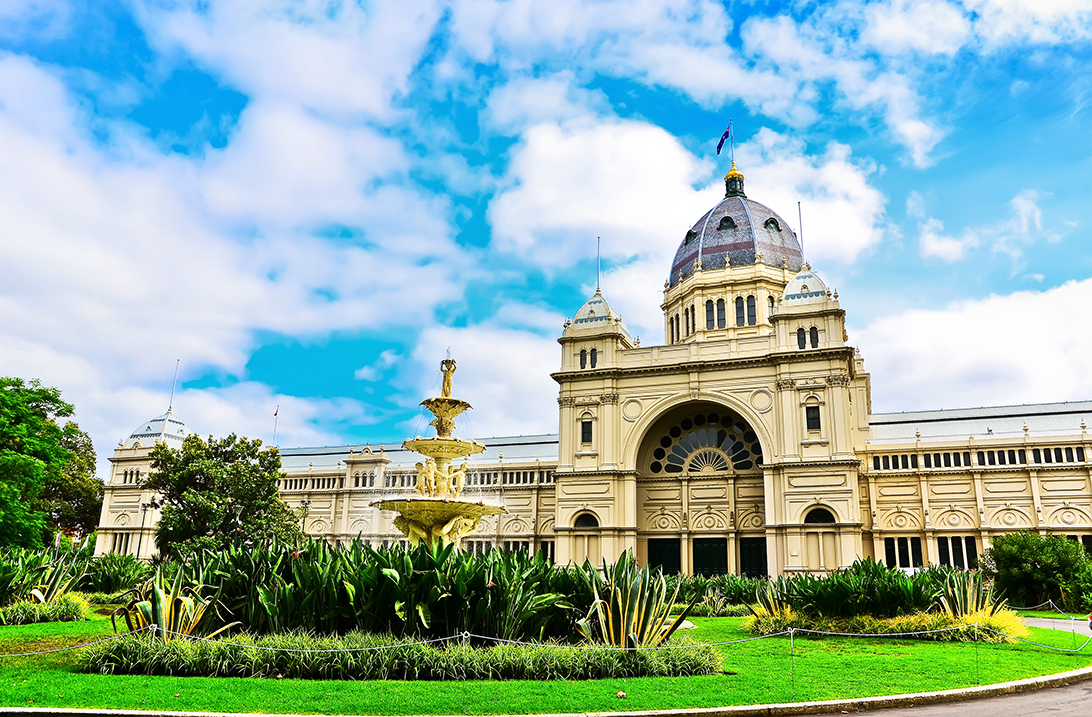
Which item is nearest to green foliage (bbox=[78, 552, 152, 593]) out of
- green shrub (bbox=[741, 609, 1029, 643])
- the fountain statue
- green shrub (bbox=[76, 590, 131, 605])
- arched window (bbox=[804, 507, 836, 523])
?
green shrub (bbox=[76, 590, 131, 605])

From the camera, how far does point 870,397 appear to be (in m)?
56.5

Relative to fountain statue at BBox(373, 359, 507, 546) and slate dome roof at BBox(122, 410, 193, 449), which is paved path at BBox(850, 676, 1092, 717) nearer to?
fountain statue at BBox(373, 359, 507, 546)

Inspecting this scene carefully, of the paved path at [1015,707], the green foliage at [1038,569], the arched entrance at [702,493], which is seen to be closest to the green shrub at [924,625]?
the paved path at [1015,707]

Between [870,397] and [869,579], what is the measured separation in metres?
42.4

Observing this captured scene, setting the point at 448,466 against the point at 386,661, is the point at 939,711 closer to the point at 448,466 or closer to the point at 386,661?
the point at 386,661

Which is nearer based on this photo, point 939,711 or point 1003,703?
point 939,711

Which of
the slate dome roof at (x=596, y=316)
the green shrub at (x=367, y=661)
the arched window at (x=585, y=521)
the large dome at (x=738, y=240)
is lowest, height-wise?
the green shrub at (x=367, y=661)

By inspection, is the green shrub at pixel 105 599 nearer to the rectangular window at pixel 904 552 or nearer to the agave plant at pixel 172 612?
the agave plant at pixel 172 612

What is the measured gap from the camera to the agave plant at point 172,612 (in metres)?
12.1

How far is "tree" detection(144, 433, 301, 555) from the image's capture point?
33.7 metres

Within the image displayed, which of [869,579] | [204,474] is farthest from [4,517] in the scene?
[869,579]

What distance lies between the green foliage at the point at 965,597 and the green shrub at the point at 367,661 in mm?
9290

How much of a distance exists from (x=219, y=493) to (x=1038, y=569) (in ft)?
114

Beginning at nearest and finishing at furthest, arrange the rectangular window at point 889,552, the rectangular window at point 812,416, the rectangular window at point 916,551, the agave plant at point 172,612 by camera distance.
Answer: the agave plant at point 172,612 < the rectangular window at point 812,416 < the rectangular window at point 916,551 < the rectangular window at point 889,552
